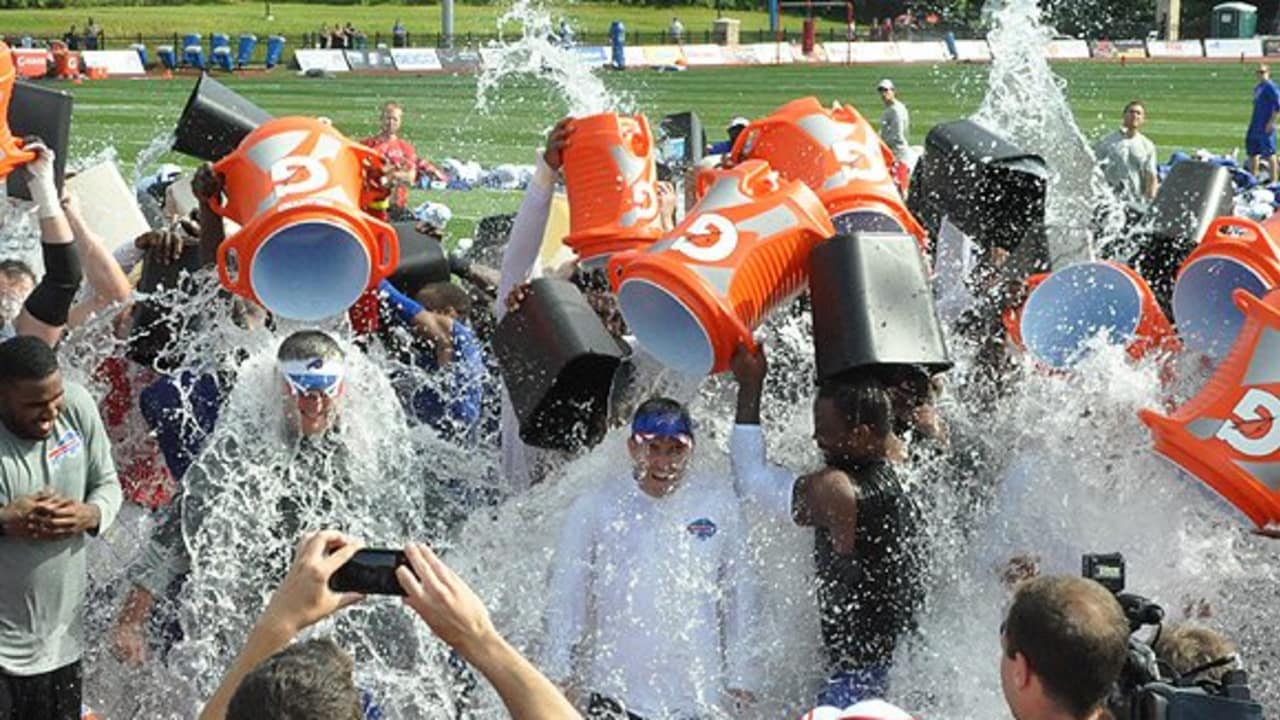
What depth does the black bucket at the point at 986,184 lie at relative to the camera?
547cm

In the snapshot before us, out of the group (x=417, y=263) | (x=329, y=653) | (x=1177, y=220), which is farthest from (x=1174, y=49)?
(x=329, y=653)

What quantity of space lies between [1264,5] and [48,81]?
136ft

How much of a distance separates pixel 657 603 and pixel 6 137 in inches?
88.6

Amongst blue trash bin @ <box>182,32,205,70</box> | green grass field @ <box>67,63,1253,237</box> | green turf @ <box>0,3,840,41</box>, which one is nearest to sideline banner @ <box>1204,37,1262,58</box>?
green grass field @ <box>67,63,1253,237</box>

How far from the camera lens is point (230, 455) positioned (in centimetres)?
488

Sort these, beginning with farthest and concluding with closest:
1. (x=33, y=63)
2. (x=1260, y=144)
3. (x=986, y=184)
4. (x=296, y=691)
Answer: (x=33, y=63) < (x=1260, y=144) < (x=986, y=184) < (x=296, y=691)

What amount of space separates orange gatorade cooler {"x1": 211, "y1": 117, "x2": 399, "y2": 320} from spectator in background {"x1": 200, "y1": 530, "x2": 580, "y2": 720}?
Result: 2.07 meters

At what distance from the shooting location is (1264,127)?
67.6 ft

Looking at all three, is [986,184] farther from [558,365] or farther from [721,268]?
[558,365]

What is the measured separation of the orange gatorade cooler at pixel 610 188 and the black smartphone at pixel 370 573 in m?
2.39

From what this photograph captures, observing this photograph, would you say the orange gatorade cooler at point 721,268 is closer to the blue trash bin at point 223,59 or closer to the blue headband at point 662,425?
the blue headband at point 662,425

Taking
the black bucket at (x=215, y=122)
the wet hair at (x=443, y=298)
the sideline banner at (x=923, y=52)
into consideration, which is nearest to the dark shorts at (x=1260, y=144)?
the wet hair at (x=443, y=298)

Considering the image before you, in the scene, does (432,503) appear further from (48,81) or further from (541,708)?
(48,81)

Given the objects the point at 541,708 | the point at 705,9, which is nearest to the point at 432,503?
the point at 541,708
